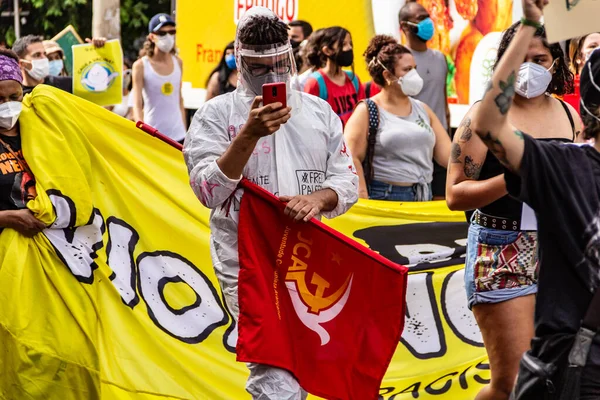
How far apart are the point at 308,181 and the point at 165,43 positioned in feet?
23.1

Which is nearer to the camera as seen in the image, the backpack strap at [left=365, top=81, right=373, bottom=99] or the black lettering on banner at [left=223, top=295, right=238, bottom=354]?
the black lettering on banner at [left=223, top=295, right=238, bottom=354]

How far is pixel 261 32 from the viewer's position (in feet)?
16.7

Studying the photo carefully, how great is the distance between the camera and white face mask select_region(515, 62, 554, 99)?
16.7ft

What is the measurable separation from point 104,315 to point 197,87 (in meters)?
7.81

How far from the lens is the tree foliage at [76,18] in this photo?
2777 centimetres

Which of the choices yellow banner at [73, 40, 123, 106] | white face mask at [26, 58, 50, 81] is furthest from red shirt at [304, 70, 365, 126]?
white face mask at [26, 58, 50, 81]

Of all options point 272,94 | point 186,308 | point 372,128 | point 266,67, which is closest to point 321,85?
point 372,128

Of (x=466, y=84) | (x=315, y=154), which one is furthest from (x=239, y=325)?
(x=466, y=84)

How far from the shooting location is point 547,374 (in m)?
3.55

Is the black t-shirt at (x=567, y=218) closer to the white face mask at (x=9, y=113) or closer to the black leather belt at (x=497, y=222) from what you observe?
the black leather belt at (x=497, y=222)

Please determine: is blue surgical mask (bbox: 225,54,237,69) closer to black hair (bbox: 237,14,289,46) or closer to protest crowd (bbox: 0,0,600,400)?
protest crowd (bbox: 0,0,600,400)

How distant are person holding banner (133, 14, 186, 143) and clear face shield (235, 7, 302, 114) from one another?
669cm

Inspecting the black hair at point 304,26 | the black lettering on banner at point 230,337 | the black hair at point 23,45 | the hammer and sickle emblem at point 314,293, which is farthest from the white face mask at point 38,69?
the hammer and sickle emblem at point 314,293

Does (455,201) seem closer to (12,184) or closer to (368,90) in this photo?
(12,184)
